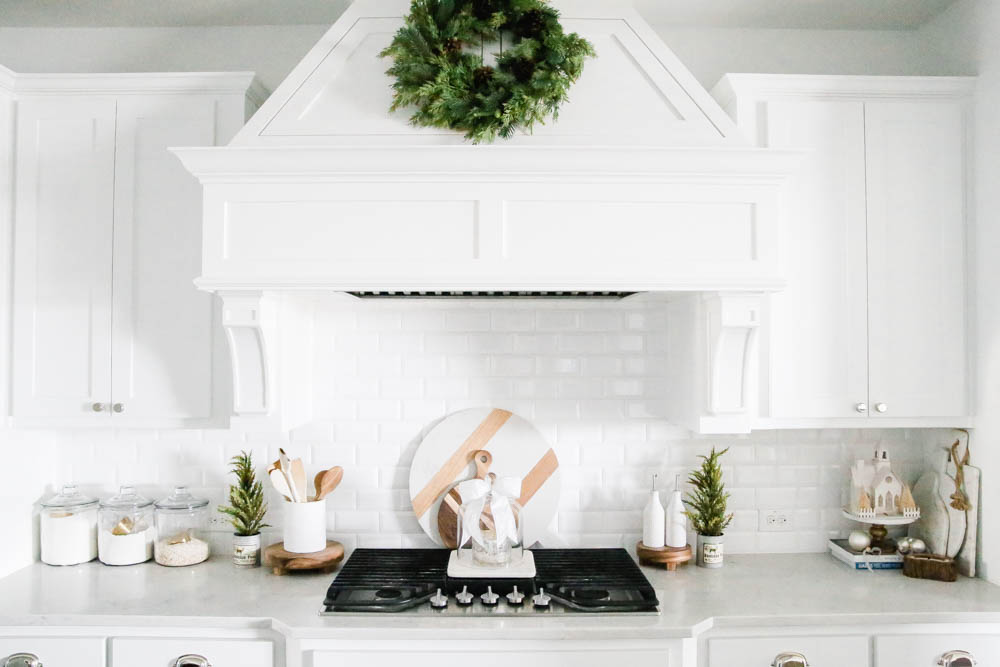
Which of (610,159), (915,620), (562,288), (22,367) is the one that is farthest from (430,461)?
(915,620)

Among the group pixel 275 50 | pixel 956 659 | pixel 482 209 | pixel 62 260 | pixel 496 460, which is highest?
pixel 275 50

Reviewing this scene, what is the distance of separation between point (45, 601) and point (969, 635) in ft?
8.35

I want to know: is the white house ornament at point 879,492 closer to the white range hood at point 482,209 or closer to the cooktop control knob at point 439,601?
the white range hood at point 482,209

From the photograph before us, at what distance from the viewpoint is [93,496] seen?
2.44 m

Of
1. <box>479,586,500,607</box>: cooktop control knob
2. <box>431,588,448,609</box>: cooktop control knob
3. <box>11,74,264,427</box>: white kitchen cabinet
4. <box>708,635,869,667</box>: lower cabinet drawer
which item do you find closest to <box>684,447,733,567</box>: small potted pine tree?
<box>708,635,869,667</box>: lower cabinet drawer

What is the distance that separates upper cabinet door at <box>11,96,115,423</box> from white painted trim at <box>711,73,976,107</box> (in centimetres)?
200

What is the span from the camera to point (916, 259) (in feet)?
7.26

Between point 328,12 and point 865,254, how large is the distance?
1.92 m

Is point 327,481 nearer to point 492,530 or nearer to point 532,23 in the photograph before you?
point 492,530

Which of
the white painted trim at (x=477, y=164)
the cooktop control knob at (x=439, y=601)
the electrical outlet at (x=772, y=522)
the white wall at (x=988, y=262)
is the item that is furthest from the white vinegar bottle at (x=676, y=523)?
the white painted trim at (x=477, y=164)

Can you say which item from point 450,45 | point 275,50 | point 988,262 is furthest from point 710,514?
point 275,50

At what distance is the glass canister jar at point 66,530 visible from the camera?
228cm

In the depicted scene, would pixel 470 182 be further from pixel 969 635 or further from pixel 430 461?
pixel 969 635

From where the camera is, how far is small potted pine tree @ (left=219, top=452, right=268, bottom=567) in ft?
7.52
